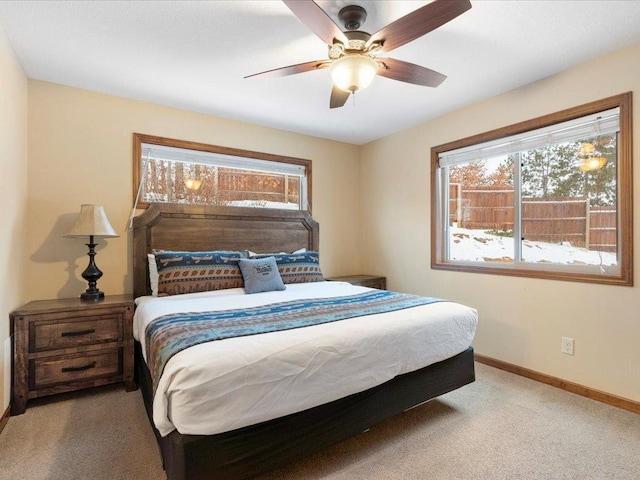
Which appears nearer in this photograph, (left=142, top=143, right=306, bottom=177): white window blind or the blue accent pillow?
the blue accent pillow

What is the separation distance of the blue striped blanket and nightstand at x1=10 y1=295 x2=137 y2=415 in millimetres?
830

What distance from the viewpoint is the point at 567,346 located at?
267 centimetres

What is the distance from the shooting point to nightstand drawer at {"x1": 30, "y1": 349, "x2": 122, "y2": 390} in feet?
7.85

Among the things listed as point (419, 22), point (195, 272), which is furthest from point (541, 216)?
point (195, 272)

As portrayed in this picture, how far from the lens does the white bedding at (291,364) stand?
54.7 inches

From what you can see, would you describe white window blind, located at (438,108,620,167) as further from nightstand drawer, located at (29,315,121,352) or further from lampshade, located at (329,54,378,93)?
nightstand drawer, located at (29,315,121,352)

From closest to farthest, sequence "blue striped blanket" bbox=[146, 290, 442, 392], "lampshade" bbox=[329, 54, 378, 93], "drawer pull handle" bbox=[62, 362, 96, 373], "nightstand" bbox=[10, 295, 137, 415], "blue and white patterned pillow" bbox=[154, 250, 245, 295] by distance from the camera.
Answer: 1. "blue striped blanket" bbox=[146, 290, 442, 392]
2. "lampshade" bbox=[329, 54, 378, 93]
3. "nightstand" bbox=[10, 295, 137, 415]
4. "drawer pull handle" bbox=[62, 362, 96, 373]
5. "blue and white patterned pillow" bbox=[154, 250, 245, 295]

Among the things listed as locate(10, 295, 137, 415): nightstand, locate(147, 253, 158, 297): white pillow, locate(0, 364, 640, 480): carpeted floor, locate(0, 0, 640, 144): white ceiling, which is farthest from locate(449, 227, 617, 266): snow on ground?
locate(10, 295, 137, 415): nightstand

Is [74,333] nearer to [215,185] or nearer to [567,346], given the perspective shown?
[215,185]

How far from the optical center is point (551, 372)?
2.76 m

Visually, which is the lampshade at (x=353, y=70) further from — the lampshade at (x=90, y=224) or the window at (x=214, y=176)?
the lampshade at (x=90, y=224)

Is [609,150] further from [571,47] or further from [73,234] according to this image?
[73,234]

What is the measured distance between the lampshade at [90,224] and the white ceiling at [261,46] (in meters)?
1.10

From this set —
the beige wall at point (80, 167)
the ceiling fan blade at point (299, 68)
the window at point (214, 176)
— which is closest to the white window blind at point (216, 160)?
the window at point (214, 176)
